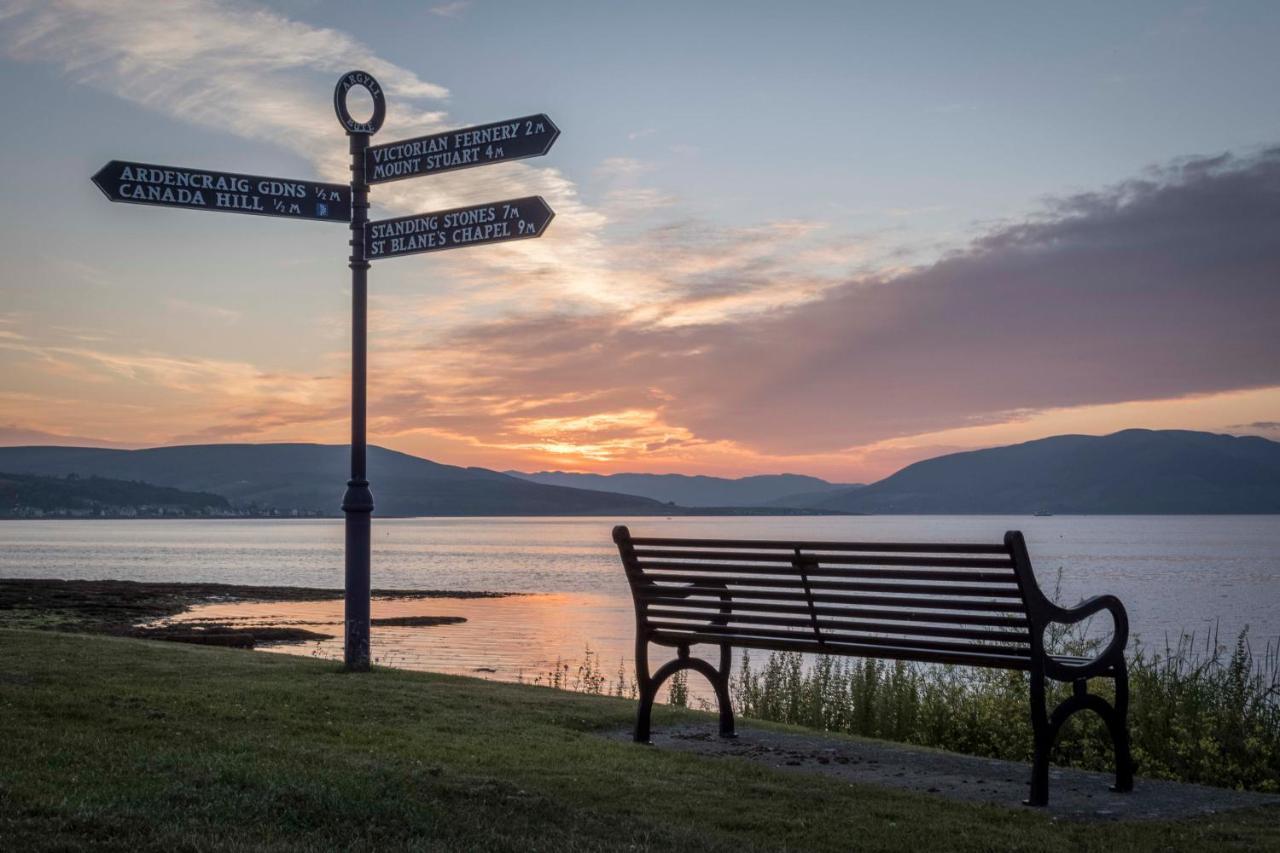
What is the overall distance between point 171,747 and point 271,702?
2.28 meters

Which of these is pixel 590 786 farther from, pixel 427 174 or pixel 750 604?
pixel 427 174

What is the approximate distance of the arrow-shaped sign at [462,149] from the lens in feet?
40.4

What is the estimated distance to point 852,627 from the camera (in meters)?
8.05

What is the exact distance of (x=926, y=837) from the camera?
19.9 ft

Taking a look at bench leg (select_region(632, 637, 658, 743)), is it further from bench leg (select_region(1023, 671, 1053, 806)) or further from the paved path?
bench leg (select_region(1023, 671, 1053, 806))

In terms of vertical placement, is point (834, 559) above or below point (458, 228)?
below

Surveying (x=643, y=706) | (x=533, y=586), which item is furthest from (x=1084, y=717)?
(x=533, y=586)

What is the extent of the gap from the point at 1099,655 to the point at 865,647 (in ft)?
4.89

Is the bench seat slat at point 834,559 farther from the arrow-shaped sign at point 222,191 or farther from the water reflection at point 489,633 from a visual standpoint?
the water reflection at point 489,633

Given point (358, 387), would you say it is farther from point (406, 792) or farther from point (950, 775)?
point (950, 775)

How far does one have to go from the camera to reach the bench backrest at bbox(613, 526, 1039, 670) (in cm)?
726

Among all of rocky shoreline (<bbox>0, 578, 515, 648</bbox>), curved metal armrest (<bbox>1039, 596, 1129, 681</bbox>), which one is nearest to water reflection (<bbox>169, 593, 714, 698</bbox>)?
rocky shoreline (<bbox>0, 578, 515, 648</bbox>)

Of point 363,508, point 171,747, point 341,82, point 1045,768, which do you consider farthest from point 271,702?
point 341,82

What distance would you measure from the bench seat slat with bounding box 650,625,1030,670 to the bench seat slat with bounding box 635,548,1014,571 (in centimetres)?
52
